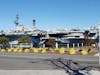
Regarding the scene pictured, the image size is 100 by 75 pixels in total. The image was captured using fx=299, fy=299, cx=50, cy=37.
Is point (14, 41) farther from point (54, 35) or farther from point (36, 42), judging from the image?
point (54, 35)

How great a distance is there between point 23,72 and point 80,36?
86312 mm

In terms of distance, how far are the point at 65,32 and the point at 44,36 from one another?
27.0 feet

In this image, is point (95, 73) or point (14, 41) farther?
point (14, 41)

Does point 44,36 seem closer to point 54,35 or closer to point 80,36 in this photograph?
point 54,35

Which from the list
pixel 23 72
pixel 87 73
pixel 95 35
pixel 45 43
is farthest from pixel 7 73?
pixel 95 35

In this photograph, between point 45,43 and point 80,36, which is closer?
point 45,43

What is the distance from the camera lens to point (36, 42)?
339 ft

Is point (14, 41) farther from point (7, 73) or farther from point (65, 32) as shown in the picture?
point (7, 73)

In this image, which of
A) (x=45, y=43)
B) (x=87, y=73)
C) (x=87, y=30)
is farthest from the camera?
(x=87, y=30)

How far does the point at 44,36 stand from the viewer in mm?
101750

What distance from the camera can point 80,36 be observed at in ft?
337

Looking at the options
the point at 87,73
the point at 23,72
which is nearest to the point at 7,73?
the point at 23,72

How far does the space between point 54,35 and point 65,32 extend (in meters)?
4.14

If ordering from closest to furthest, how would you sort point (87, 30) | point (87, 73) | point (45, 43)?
point (87, 73), point (45, 43), point (87, 30)
